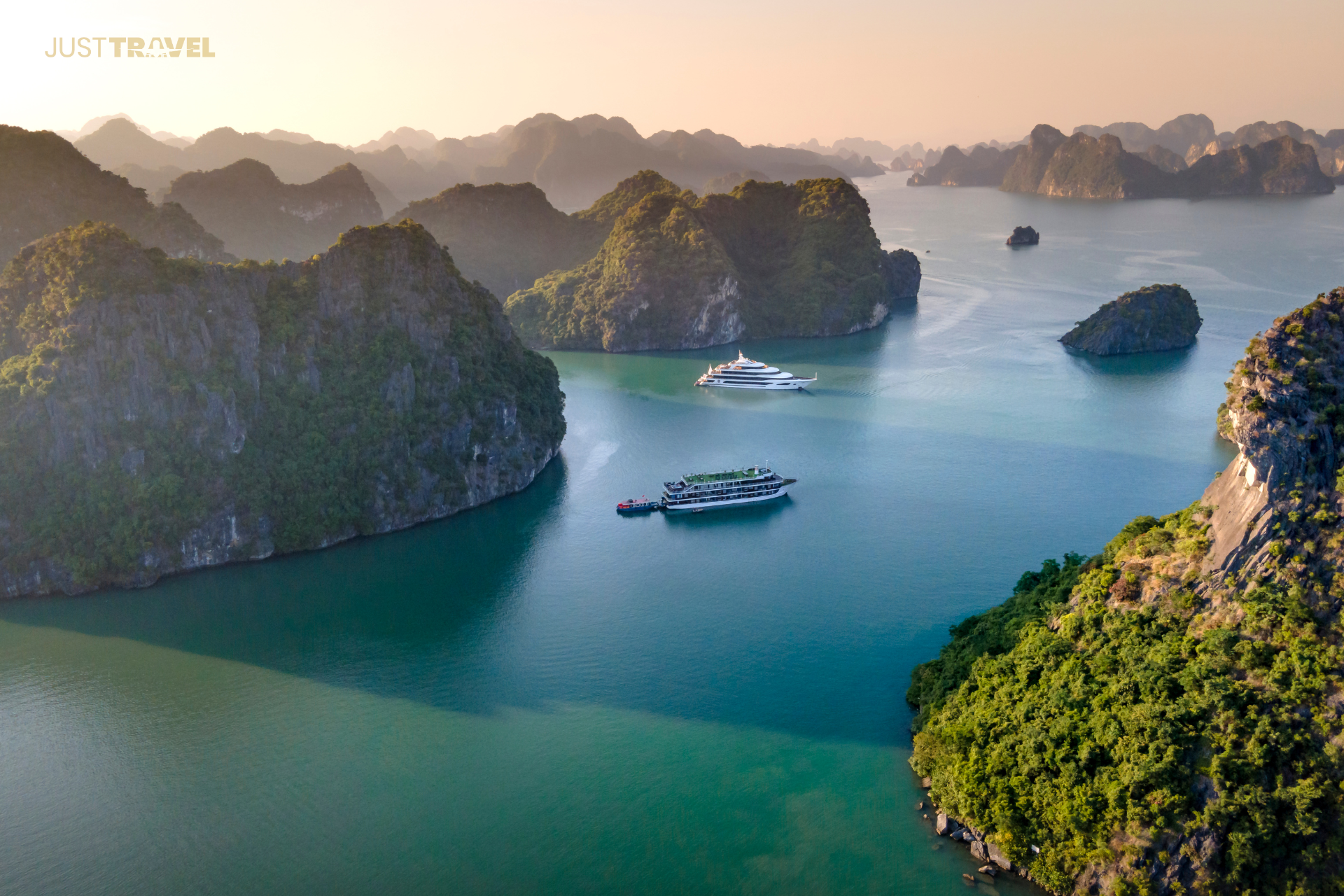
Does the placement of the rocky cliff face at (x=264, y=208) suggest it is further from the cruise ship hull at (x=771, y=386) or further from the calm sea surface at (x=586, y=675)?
the calm sea surface at (x=586, y=675)

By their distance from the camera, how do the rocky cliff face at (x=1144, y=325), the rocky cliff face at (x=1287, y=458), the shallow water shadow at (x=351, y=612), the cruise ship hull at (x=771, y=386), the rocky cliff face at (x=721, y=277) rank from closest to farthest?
1. the rocky cliff face at (x=1287, y=458)
2. the shallow water shadow at (x=351, y=612)
3. the cruise ship hull at (x=771, y=386)
4. the rocky cliff face at (x=1144, y=325)
5. the rocky cliff face at (x=721, y=277)

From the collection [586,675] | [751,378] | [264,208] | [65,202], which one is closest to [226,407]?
[586,675]

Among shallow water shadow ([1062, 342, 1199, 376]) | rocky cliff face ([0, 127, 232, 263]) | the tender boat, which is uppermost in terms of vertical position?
rocky cliff face ([0, 127, 232, 263])

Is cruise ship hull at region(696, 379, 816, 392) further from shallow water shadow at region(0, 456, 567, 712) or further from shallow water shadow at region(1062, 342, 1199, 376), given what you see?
shallow water shadow at region(0, 456, 567, 712)

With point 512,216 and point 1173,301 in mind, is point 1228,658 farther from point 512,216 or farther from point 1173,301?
point 512,216

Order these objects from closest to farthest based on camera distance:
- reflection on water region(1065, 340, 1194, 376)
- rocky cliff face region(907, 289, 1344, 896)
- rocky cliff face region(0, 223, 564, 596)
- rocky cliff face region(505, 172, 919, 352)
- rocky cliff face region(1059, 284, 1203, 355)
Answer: rocky cliff face region(907, 289, 1344, 896), rocky cliff face region(0, 223, 564, 596), reflection on water region(1065, 340, 1194, 376), rocky cliff face region(1059, 284, 1203, 355), rocky cliff face region(505, 172, 919, 352)

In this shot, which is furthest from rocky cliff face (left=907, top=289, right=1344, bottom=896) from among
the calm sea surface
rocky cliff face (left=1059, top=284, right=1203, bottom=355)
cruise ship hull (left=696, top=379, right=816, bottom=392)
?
rocky cliff face (left=1059, top=284, right=1203, bottom=355)

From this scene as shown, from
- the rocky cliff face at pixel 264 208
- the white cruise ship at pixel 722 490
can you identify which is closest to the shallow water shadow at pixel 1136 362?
the white cruise ship at pixel 722 490

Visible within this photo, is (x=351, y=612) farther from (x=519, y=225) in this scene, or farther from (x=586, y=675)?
(x=519, y=225)
